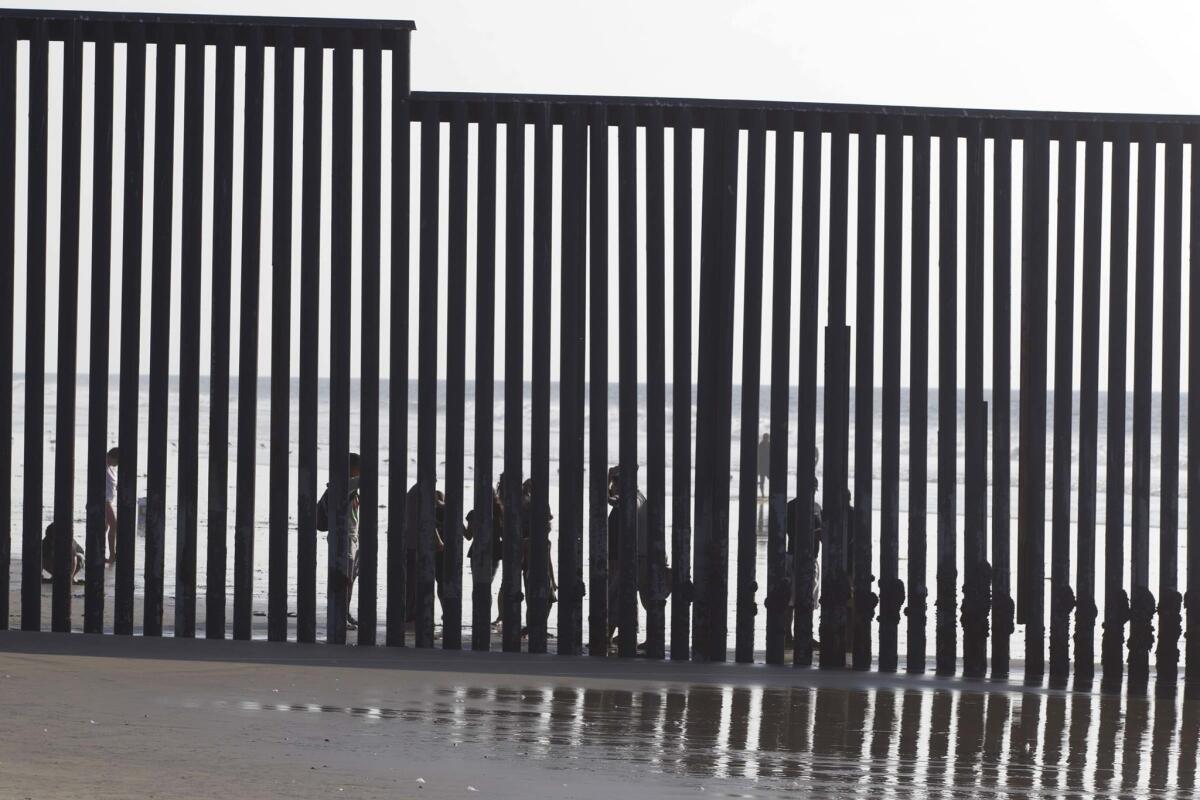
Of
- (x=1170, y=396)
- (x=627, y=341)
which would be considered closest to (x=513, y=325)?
(x=627, y=341)

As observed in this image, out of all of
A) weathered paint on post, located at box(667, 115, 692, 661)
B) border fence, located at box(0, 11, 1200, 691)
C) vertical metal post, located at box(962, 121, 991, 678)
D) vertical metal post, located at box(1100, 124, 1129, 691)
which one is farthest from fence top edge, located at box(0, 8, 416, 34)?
vertical metal post, located at box(1100, 124, 1129, 691)

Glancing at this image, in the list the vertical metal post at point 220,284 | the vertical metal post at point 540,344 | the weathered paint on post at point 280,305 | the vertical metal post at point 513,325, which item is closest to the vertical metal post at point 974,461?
the vertical metal post at point 540,344

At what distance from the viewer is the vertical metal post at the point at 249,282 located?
950 centimetres

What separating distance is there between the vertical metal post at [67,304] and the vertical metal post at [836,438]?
4.71 metres

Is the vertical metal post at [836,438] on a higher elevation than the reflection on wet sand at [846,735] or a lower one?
higher

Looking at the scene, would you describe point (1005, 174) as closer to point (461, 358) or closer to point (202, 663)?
point (461, 358)

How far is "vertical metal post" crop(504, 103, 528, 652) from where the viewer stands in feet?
31.2

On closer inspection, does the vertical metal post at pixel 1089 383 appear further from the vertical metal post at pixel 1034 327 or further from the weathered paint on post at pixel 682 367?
the weathered paint on post at pixel 682 367

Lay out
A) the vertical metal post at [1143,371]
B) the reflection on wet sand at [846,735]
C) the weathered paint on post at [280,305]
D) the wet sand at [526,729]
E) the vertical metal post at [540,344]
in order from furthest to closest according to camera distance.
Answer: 1. the vertical metal post at [1143,371]
2. the vertical metal post at [540,344]
3. the weathered paint on post at [280,305]
4. the reflection on wet sand at [846,735]
5. the wet sand at [526,729]

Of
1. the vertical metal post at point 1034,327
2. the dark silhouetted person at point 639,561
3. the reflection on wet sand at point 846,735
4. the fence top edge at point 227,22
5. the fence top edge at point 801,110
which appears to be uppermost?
the fence top edge at point 227,22

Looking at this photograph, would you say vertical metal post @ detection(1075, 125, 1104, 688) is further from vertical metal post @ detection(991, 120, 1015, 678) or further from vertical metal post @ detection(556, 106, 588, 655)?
vertical metal post @ detection(556, 106, 588, 655)

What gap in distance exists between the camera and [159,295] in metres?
9.52

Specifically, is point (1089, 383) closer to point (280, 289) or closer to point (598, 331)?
point (598, 331)

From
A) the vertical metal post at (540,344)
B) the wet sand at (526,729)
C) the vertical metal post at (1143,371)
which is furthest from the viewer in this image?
the vertical metal post at (1143,371)
